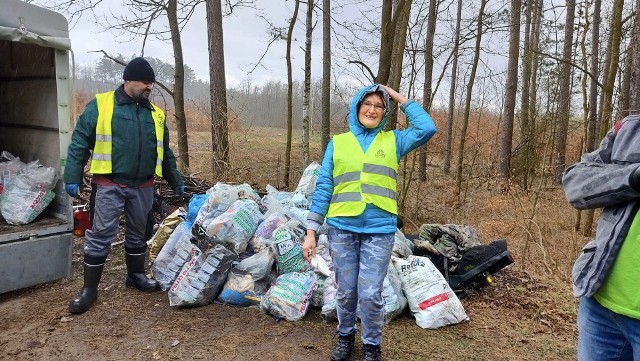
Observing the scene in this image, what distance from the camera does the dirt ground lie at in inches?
123

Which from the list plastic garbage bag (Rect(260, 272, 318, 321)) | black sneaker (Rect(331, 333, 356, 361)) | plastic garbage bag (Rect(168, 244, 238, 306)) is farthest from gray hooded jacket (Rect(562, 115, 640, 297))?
plastic garbage bag (Rect(168, 244, 238, 306))

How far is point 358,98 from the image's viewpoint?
2920mm

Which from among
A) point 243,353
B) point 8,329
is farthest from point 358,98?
point 8,329

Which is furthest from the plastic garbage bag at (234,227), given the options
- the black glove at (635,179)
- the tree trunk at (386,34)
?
the black glove at (635,179)

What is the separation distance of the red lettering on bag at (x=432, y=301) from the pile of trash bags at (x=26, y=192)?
354cm

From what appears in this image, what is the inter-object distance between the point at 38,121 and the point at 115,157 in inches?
65.4

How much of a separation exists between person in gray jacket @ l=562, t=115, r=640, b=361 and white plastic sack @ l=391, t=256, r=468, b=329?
1.76m

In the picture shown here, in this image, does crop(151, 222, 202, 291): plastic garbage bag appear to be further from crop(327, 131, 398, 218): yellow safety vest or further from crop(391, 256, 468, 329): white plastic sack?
crop(391, 256, 468, 329): white plastic sack

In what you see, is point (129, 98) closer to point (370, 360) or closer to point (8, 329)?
point (8, 329)

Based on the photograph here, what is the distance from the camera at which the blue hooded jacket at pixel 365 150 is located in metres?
2.83

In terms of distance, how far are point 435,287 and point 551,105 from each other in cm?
945

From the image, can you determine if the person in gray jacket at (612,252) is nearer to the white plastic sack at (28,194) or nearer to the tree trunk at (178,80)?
the white plastic sack at (28,194)

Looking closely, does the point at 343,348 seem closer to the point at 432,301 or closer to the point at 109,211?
the point at 432,301

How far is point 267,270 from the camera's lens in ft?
12.7
